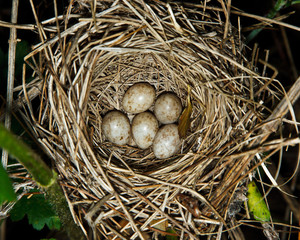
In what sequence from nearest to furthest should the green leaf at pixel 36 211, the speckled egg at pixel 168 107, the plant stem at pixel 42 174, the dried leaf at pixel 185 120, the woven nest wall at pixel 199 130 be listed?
the plant stem at pixel 42 174, the woven nest wall at pixel 199 130, the green leaf at pixel 36 211, the dried leaf at pixel 185 120, the speckled egg at pixel 168 107

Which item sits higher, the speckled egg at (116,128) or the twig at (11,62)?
the twig at (11,62)

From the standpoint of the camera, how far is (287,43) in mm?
1788

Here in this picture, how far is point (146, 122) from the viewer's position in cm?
162

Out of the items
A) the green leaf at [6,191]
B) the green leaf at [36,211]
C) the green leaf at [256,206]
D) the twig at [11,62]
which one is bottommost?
the green leaf at [256,206]

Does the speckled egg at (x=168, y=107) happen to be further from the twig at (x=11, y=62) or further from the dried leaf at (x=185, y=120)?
the twig at (x=11, y=62)

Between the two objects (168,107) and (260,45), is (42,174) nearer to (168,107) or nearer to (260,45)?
(168,107)

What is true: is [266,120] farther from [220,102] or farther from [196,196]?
[196,196]

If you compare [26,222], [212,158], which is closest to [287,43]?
[212,158]

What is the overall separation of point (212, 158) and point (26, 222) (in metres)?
1.13

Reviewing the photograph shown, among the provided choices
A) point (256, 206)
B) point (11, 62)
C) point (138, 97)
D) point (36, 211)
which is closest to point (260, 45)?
point (138, 97)

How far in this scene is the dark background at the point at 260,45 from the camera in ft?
4.96

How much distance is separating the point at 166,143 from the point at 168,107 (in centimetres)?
20

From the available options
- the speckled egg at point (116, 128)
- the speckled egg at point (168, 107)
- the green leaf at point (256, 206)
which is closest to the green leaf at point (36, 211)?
the speckled egg at point (116, 128)

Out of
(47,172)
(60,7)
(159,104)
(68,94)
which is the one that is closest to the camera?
(47,172)
